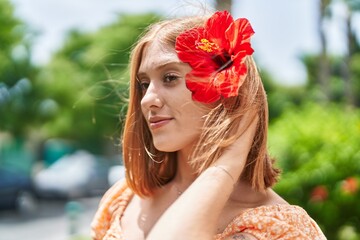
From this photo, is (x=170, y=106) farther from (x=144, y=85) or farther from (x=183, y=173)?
(x=183, y=173)

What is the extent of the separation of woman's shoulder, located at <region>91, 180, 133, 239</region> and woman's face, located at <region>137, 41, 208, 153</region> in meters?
0.36

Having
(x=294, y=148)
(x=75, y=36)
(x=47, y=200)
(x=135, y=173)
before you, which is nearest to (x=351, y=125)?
(x=294, y=148)

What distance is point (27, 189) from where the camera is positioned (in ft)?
51.8

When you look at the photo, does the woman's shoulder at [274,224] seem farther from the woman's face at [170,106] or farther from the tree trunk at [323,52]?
the tree trunk at [323,52]

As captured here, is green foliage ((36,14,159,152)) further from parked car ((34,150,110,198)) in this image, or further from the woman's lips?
the woman's lips

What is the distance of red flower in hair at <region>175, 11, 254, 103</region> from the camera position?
1.61 meters

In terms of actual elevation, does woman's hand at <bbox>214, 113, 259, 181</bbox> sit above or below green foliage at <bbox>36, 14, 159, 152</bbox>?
above

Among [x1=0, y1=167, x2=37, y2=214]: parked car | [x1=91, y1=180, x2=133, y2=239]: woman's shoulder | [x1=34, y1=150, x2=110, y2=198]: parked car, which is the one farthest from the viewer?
[x1=34, y1=150, x2=110, y2=198]: parked car

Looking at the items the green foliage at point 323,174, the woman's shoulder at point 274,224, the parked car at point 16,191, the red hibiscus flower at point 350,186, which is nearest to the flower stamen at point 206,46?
the woman's shoulder at point 274,224

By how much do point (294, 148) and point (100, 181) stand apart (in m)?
14.3

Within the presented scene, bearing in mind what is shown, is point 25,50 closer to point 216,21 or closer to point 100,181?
point 100,181

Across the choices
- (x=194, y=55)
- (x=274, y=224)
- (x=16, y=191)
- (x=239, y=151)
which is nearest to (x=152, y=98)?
(x=194, y=55)

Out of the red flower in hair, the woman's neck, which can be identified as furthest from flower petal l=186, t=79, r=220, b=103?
the woman's neck

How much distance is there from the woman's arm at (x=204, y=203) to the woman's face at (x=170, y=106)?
0.13 metres
